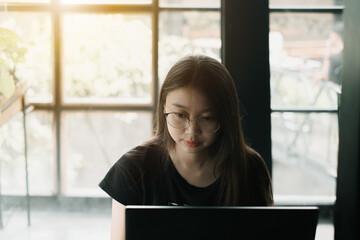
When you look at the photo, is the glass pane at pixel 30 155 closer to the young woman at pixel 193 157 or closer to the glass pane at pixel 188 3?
the glass pane at pixel 188 3

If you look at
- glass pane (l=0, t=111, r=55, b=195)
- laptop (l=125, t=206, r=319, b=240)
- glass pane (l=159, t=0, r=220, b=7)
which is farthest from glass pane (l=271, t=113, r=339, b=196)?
laptop (l=125, t=206, r=319, b=240)

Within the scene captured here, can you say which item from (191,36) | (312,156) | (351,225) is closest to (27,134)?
(191,36)

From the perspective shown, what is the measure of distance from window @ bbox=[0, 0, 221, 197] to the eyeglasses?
1.15 m

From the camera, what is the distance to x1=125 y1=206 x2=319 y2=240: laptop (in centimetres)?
61

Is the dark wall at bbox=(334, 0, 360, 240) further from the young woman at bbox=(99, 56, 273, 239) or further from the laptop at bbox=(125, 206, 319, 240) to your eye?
the laptop at bbox=(125, 206, 319, 240)

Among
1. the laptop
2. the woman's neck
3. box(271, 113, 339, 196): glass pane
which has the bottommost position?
box(271, 113, 339, 196): glass pane

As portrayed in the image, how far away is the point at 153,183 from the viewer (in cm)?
119

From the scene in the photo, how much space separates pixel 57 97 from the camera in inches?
88.0

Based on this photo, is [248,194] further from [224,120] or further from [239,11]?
[239,11]

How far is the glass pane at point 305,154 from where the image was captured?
226cm

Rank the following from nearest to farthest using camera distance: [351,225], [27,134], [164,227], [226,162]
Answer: [164,227], [351,225], [226,162], [27,134]

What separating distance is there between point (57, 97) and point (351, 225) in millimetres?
1630

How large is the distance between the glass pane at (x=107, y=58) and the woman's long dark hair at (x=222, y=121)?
106cm

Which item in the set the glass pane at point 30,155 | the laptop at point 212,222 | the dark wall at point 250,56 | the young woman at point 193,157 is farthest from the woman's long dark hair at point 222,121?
the glass pane at point 30,155
